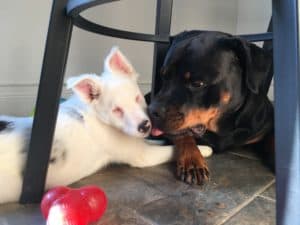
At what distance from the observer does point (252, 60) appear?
4.47ft

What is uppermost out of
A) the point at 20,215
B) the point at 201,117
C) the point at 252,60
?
the point at 252,60

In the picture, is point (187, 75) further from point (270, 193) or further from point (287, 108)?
point (287, 108)

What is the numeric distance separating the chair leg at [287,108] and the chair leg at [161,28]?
2.95 feet

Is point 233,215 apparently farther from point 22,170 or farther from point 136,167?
point 22,170

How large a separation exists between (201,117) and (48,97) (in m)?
0.57

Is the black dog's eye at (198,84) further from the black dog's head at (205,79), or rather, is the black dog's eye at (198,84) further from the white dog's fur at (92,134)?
the white dog's fur at (92,134)

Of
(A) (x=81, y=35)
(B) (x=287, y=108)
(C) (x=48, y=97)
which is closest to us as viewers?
(B) (x=287, y=108)

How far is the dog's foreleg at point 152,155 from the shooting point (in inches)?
59.4

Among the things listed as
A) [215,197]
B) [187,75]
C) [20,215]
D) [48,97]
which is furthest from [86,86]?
[215,197]

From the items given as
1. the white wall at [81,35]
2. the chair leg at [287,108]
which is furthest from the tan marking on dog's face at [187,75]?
the white wall at [81,35]

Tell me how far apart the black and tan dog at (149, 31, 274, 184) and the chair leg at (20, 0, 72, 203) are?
1.28 feet

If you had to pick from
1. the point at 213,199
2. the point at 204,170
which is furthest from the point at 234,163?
the point at 213,199

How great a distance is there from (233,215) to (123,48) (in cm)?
171

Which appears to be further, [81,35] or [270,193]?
[81,35]
